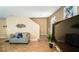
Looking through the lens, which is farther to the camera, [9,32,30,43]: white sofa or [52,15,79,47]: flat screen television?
[9,32,30,43]: white sofa

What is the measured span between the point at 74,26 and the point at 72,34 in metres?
0.08

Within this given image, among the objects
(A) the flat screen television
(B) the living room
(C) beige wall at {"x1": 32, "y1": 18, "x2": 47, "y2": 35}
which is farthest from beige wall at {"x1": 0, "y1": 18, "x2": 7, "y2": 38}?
(A) the flat screen television

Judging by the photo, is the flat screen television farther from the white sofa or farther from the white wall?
the white sofa

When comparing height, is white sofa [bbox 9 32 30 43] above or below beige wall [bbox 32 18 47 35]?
→ below

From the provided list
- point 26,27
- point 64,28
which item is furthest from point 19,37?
point 64,28

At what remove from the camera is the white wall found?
1225 mm

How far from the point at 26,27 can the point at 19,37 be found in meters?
0.18

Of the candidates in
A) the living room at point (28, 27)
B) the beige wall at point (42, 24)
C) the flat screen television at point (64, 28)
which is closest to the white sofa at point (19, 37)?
the living room at point (28, 27)

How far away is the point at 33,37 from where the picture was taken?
134cm

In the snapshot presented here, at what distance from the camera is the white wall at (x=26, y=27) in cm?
123

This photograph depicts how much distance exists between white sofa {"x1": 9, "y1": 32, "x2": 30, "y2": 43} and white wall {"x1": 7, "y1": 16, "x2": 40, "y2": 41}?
5 cm

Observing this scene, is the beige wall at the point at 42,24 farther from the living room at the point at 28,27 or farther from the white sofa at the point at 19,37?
the white sofa at the point at 19,37

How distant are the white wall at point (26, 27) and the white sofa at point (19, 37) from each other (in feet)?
0.16
